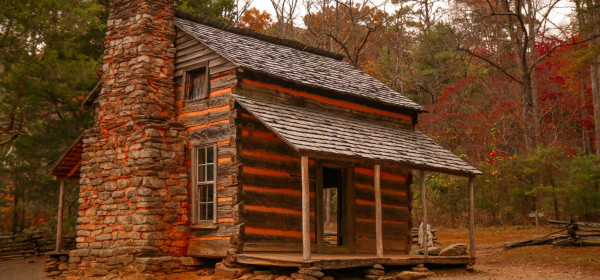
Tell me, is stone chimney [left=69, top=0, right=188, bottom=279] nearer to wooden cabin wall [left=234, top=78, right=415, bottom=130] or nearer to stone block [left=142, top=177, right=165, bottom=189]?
stone block [left=142, top=177, right=165, bottom=189]

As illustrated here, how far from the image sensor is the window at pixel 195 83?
13.0 m

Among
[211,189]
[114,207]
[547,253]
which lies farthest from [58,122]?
[547,253]

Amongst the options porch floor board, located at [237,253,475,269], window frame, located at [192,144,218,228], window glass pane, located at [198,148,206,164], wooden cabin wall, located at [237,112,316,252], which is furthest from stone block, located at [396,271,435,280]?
window glass pane, located at [198,148,206,164]

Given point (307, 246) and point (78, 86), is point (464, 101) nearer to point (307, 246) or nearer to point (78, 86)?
point (78, 86)

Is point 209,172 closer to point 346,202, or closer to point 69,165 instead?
point 346,202

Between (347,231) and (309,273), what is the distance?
3999 mm

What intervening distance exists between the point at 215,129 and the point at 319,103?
2809 millimetres

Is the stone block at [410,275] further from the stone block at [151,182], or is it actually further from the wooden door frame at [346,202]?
the stone block at [151,182]

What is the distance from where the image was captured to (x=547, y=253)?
51.8ft

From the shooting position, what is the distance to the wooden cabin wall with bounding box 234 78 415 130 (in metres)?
12.4

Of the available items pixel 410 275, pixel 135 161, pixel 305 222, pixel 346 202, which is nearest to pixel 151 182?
pixel 135 161

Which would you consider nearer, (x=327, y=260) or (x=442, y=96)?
(x=327, y=260)

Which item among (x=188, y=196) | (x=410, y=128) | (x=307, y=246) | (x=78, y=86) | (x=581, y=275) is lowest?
(x=581, y=275)

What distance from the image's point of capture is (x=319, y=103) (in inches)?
541
